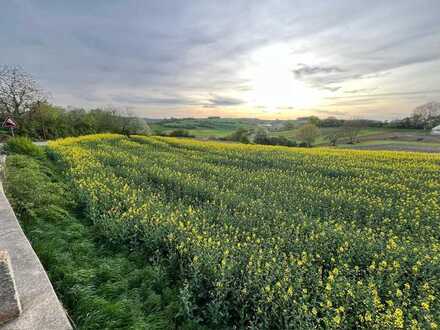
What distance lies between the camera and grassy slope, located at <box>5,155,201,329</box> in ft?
11.1

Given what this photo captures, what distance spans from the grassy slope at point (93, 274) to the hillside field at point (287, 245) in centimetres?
35

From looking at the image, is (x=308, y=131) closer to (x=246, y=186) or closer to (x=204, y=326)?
(x=246, y=186)

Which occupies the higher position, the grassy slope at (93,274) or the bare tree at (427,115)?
the bare tree at (427,115)

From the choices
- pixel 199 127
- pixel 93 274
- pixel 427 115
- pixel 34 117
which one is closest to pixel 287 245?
pixel 93 274

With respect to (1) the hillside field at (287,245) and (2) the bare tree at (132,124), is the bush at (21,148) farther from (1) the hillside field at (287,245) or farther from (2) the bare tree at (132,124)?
(2) the bare tree at (132,124)

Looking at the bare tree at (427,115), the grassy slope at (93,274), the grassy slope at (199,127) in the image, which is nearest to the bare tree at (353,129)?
the bare tree at (427,115)

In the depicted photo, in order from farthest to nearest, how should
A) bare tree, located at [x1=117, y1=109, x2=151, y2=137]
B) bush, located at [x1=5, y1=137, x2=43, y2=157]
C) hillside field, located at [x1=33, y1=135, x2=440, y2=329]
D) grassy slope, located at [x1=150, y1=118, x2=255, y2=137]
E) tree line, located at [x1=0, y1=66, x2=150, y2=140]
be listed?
grassy slope, located at [x1=150, y1=118, x2=255, y2=137], bare tree, located at [x1=117, y1=109, x2=151, y2=137], tree line, located at [x1=0, y1=66, x2=150, y2=140], bush, located at [x1=5, y1=137, x2=43, y2=157], hillside field, located at [x1=33, y1=135, x2=440, y2=329]

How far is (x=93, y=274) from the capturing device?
167 inches

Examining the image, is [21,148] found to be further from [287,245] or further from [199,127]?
[199,127]

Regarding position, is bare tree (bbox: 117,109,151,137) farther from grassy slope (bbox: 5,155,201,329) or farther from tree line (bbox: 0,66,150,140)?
grassy slope (bbox: 5,155,201,329)

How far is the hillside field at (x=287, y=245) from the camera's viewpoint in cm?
334

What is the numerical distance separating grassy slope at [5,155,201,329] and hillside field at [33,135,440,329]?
0.35 metres

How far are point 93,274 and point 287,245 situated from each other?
3.84 meters

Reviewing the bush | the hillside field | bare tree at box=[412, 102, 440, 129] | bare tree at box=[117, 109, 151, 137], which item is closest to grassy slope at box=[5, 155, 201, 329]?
Result: the hillside field
